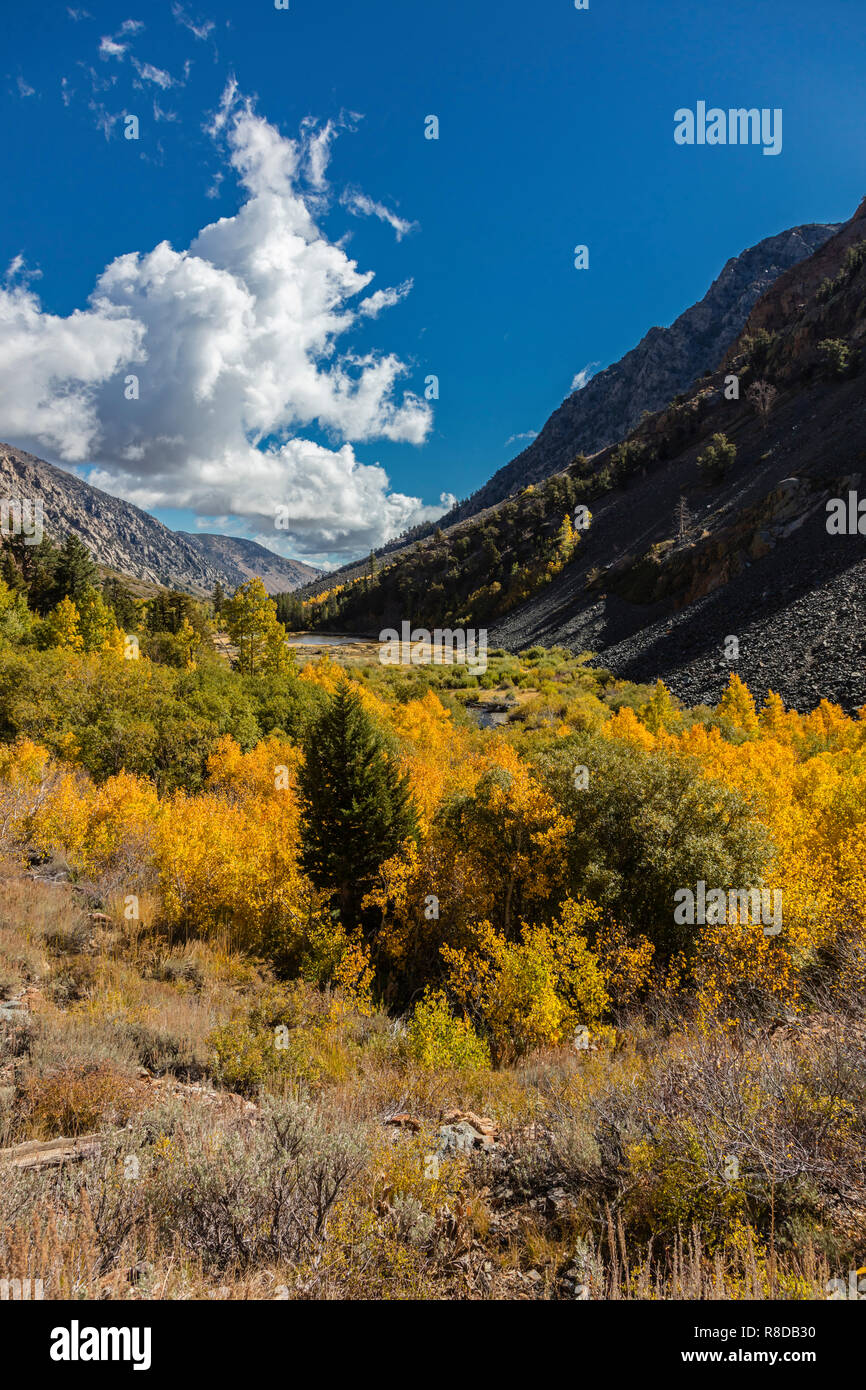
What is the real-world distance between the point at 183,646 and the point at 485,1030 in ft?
155

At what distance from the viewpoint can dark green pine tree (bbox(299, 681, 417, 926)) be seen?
57.2 feet

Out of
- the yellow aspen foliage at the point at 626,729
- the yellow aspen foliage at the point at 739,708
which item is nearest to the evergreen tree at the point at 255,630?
the yellow aspen foliage at the point at 626,729

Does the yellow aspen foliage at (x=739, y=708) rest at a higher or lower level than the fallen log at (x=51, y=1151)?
higher

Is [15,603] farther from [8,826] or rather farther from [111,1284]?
[111,1284]

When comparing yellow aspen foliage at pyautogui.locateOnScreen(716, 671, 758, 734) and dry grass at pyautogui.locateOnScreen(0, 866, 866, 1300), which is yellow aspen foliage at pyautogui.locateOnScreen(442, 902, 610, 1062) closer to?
dry grass at pyautogui.locateOnScreen(0, 866, 866, 1300)

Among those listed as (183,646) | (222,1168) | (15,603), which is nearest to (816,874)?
(222,1168)

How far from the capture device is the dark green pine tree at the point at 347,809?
57.2 ft

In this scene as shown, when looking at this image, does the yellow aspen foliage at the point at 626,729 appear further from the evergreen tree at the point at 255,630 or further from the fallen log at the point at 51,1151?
the evergreen tree at the point at 255,630

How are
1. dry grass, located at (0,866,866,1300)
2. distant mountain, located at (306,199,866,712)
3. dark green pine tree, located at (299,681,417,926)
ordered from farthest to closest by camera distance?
distant mountain, located at (306,199,866,712) → dark green pine tree, located at (299,681,417,926) → dry grass, located at (0,866,866,1300)

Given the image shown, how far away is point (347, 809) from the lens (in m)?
17.3

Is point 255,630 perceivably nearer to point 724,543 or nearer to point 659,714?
point 659,714

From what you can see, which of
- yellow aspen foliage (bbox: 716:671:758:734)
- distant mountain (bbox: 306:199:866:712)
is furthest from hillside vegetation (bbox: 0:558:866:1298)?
distant mountain (bbox: 306:199:866:712)

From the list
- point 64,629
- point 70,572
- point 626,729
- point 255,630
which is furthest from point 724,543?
point 70,572

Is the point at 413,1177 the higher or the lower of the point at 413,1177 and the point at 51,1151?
the lower
